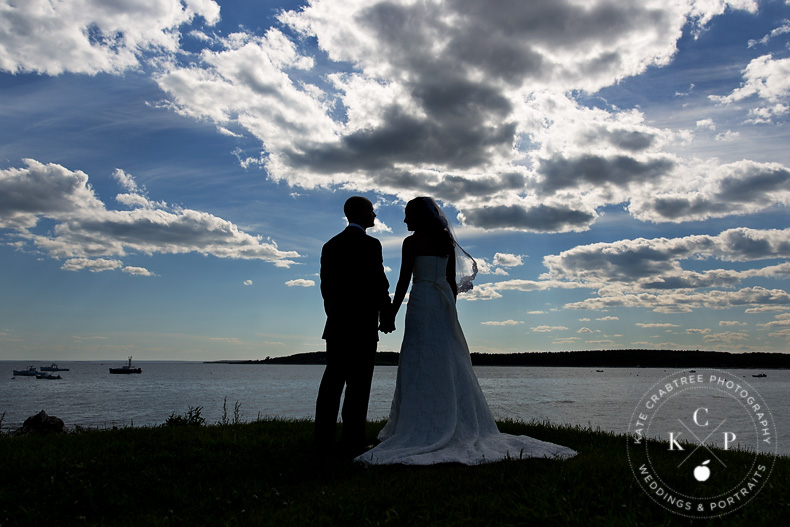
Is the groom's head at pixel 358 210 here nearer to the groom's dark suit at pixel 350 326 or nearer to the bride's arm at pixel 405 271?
the groom's dark suit at pixel 350 326

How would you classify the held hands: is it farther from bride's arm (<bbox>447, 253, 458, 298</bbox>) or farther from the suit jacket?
bride's arm (<bbox>447, 253, 458, 298</bbox>)

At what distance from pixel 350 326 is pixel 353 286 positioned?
53cm

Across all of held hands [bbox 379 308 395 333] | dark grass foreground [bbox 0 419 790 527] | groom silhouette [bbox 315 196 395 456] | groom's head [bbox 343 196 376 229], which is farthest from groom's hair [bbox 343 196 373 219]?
dark grass foreground [bbox 0 419 790 527]

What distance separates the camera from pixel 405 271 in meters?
7.41

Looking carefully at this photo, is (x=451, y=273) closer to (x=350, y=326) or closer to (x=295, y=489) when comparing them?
(x=350, y=326)

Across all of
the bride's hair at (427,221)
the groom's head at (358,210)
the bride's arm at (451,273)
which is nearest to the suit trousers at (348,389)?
the bride's arm at (451,273)

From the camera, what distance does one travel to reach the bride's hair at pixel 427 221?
7.50m

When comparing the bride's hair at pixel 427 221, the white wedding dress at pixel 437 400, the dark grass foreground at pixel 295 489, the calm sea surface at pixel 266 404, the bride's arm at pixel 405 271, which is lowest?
the calm sea surface at pixel 266 404

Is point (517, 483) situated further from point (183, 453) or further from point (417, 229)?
point (183, 453)

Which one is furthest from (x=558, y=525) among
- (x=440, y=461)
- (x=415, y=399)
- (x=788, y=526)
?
(x=415, y=399)

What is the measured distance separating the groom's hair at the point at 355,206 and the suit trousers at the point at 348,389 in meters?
1.78

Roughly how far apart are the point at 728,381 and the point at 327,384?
15.1 ft

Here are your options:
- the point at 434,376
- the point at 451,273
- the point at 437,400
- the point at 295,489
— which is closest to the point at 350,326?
the point at 434,376

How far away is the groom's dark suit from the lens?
6863mm
